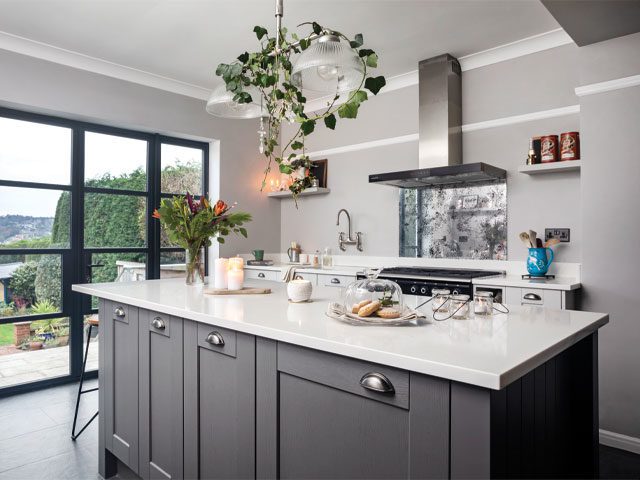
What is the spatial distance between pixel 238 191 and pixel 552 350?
14.0 ft

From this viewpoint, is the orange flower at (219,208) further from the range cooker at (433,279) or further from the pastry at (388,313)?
the range cooker at (433,279)

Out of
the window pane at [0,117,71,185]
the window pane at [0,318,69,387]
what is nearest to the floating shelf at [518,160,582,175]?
the window pane at [0,117,71,185]

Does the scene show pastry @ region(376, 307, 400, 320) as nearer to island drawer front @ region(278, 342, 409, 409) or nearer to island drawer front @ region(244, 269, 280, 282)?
island drawer front @ region(278, 342, 409, 409)

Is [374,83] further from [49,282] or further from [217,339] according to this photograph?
[49,282]

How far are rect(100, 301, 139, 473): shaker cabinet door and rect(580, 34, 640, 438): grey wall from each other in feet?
8.83

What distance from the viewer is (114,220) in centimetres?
423

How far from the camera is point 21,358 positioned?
371 centimetres

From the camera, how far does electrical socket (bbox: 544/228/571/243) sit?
336 centimetres

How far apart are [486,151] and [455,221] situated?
648mm

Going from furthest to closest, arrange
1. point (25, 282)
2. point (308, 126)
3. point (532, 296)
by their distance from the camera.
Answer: point (25, 282) < point (532, 296) < point (308, 126)

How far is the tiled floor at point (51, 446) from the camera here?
94.0 inches

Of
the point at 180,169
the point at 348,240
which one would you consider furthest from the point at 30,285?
the point at 348,240

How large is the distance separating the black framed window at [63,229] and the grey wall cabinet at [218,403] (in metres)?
2.70

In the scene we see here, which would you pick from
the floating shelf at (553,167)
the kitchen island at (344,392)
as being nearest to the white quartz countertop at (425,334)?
the kitchen island at (344,392)
